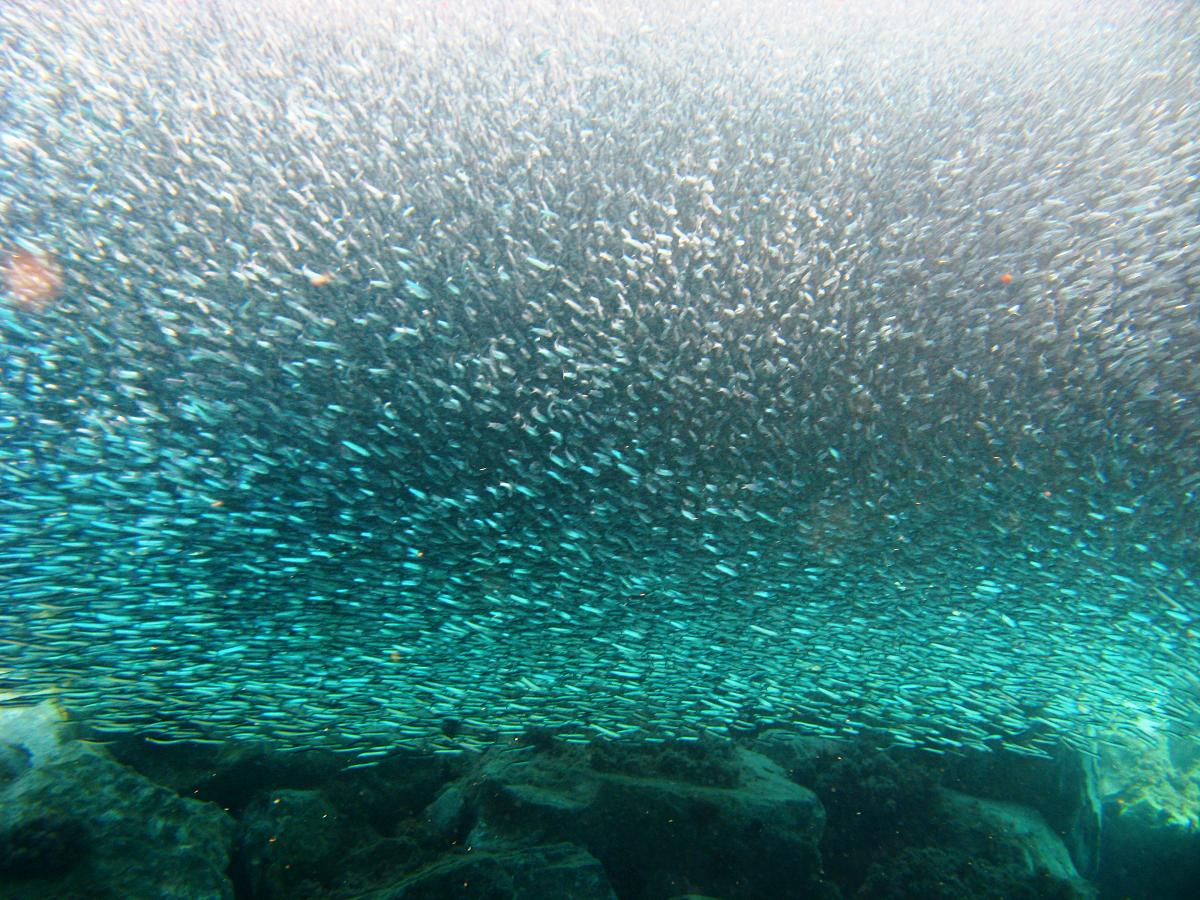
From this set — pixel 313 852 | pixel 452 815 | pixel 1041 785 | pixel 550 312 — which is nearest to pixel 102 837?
pixel 313 852

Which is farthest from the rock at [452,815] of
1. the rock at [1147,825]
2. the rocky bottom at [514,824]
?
the rock at [1147,825]

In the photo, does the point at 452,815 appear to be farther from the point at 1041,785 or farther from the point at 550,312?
the point at 1041,785

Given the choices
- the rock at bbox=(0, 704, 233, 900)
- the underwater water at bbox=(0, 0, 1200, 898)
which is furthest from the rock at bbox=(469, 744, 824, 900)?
the rock at bbox=(0, 704, 233, 900)

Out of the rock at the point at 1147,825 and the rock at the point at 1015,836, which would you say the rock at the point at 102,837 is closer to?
the rock at the point at 1015,836

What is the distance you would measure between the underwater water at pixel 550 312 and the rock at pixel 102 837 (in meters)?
0.21

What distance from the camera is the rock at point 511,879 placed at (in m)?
5.18

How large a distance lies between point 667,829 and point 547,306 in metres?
5.74

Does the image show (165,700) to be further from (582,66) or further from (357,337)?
(582,66)

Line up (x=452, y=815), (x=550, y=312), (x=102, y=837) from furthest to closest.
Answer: (x=452, y=815), (x=550, y=312), (x=102, y=837)

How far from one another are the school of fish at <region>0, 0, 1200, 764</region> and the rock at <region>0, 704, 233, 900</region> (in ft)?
3.59

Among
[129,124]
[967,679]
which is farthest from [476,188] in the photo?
[967,679]

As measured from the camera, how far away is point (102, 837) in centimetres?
530

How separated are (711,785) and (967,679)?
13.1ft

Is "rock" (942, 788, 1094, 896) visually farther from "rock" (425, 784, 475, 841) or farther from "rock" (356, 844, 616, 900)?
"rock" (425, 784, 475, 841)
